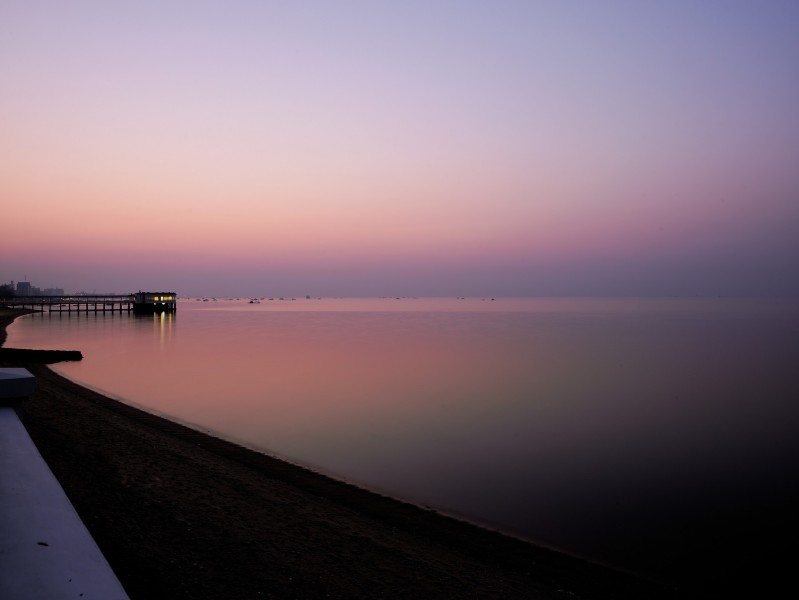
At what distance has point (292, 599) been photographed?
724 cm

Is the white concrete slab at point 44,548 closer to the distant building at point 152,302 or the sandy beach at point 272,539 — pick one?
the sandy beach at point 272,539

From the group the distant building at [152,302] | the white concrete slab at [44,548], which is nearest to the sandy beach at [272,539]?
the white concrete slab at [44,548]

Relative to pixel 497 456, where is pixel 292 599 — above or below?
above

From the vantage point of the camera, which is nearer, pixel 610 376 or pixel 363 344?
pixel 610 376

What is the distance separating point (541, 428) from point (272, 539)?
16.3 metres

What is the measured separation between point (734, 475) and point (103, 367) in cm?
3946

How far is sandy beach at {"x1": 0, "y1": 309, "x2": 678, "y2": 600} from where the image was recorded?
25.4 feet

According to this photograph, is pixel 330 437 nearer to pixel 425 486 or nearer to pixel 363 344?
pixel 425 486

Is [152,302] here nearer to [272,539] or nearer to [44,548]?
[272,539]

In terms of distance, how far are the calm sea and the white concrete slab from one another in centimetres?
1026

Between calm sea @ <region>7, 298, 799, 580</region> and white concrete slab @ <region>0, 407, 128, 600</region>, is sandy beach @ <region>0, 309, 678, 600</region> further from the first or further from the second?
white concrete slab @ <region>0, 407, 128, 600</region>

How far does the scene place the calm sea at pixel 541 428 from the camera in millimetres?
13133

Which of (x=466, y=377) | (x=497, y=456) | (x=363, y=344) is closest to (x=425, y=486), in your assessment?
(x=497, y=456)

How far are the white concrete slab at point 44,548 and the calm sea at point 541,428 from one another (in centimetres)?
1026
